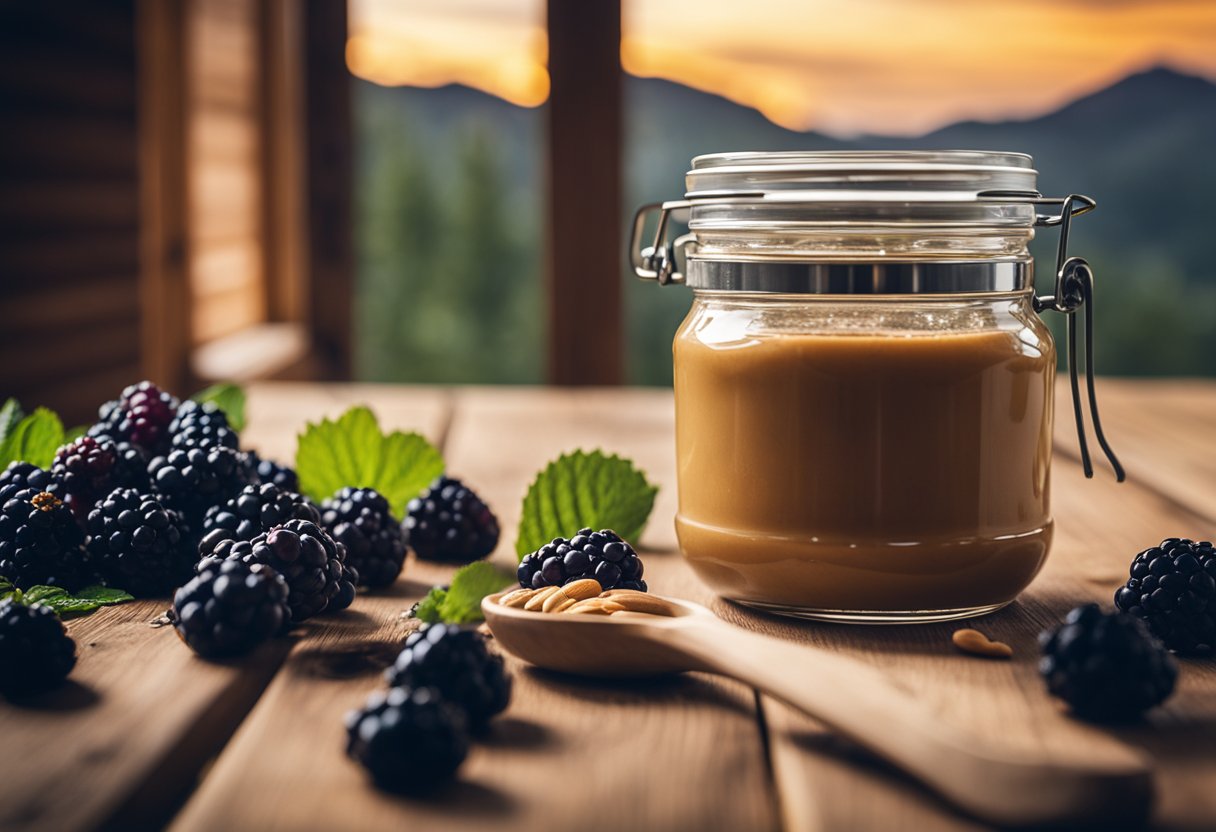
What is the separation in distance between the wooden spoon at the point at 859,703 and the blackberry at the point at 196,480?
30cm

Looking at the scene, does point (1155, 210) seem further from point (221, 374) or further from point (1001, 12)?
point (221, 374)

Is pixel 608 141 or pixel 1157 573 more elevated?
pixel 608 141

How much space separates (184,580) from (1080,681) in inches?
26.9

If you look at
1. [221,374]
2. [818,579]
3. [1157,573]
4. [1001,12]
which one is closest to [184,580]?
[818,579]

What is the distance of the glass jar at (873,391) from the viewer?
34.2 inches

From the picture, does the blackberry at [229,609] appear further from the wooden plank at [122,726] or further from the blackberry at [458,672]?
the blackberry at [458,672]

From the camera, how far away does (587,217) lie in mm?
3170

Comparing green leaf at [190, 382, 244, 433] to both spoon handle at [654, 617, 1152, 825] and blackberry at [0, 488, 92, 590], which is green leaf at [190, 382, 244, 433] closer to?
blackberry at [0, 488, 92, 590]

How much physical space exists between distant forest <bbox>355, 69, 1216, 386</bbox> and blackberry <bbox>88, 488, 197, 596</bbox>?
123 inches

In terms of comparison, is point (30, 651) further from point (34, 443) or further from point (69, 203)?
point (69, 203)

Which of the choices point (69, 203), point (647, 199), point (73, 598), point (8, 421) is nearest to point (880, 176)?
point (73, 598)

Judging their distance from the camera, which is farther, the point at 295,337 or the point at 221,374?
the point at 295,337

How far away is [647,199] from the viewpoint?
13.4 feet

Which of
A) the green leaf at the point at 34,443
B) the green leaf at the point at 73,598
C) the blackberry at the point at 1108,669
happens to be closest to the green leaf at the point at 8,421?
the green leaf at the point at 34,443
